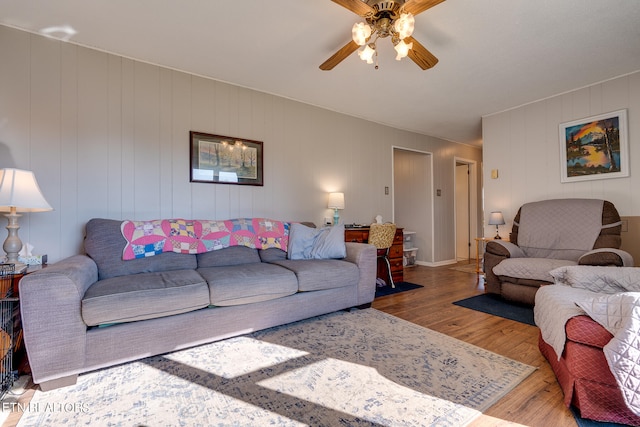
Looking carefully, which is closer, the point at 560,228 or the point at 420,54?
the point at 420,54

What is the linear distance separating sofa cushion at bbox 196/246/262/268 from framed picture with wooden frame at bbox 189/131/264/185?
0.84 m

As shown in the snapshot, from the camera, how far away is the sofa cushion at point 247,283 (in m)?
2.06

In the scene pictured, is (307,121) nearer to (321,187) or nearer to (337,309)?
(321,187)

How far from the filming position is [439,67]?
2.87 metres

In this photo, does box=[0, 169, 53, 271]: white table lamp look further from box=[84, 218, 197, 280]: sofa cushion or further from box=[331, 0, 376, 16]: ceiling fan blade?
box=[331, 0, 376, 16]: ceiling fan blade

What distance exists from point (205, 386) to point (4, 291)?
1.26m

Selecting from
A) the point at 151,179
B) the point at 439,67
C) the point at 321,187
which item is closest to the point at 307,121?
the point at 321,187

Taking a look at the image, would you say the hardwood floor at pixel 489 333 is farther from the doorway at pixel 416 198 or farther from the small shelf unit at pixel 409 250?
the doorway at pixel 416 198

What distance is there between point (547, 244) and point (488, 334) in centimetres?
169

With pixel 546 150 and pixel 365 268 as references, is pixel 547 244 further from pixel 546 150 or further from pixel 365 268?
pixel 365 268

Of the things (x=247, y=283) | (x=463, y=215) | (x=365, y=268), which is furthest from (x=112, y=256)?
(x=463, y=215)

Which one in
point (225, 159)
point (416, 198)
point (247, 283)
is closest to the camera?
point (247, 283)

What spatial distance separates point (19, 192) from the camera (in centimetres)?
187

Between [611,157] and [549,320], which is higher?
[611,157]
